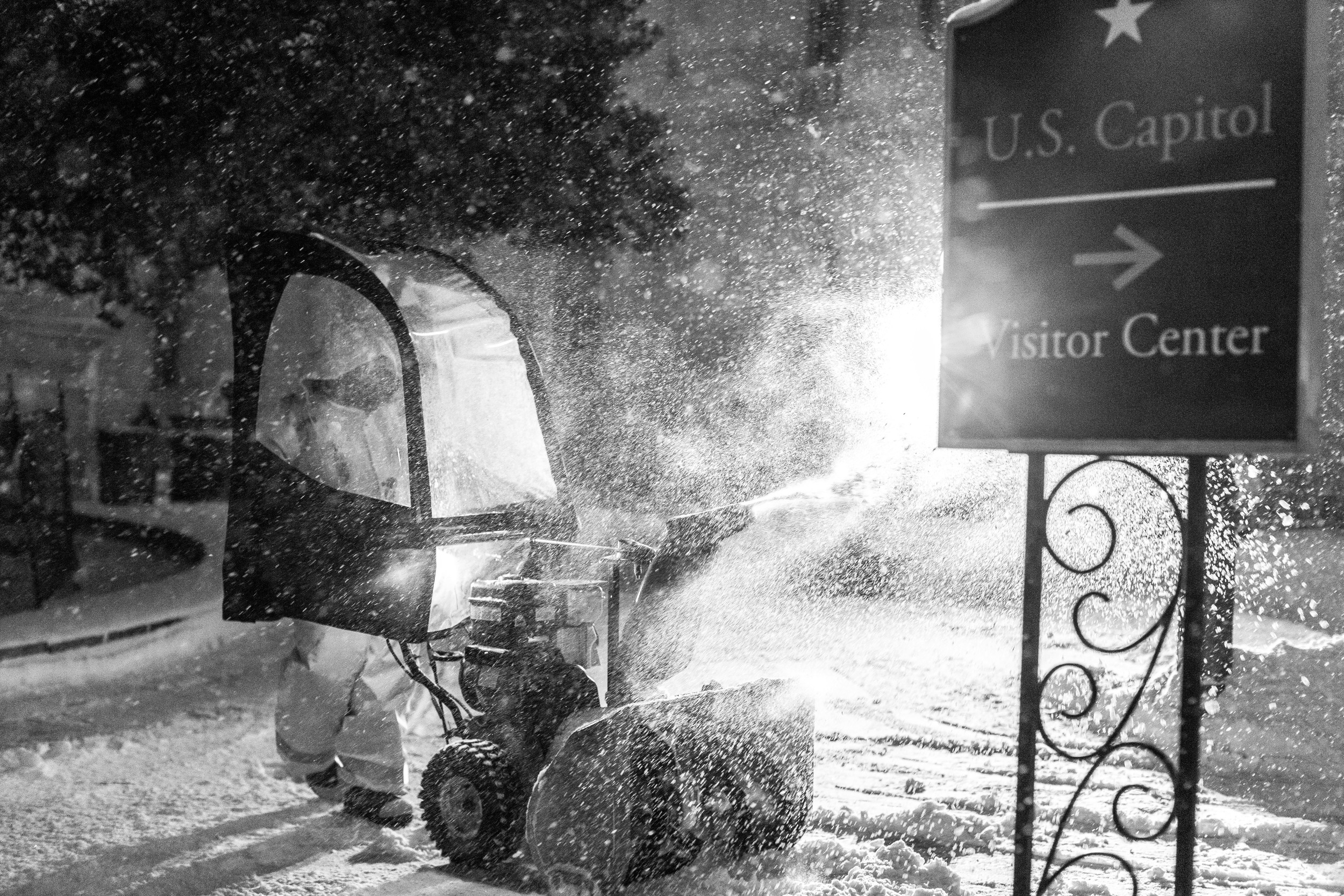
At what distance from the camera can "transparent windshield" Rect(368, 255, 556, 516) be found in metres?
4.61

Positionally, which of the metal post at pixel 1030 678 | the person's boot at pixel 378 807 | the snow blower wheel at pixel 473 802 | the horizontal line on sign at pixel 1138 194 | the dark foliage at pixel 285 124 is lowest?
the person's boot at pixel 378 807

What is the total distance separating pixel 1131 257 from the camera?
8.06 ft

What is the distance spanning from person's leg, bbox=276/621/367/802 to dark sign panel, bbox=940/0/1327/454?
2.89m

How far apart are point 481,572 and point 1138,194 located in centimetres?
305

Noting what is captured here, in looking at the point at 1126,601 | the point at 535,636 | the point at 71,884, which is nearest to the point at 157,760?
the point at 71,884

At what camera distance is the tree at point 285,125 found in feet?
23.7

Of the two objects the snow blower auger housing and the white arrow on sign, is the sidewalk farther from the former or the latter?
the white arrow on sign

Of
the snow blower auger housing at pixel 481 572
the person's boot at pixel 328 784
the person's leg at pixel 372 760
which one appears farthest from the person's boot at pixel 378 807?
the snow blower auger housing at pixel 481 572

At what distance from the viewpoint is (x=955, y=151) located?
268cm

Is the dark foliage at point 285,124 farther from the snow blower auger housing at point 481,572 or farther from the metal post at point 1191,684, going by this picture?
the metal post at point 1191,684

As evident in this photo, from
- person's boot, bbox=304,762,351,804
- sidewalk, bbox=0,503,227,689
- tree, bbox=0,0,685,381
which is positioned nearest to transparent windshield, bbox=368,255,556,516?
person's boot, bbox=304,762,351,804

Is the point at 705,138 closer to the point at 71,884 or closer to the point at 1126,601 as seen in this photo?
the point at 1126,601

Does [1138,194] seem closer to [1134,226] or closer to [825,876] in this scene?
[1134,226]

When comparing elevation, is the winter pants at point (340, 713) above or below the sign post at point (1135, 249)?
below
